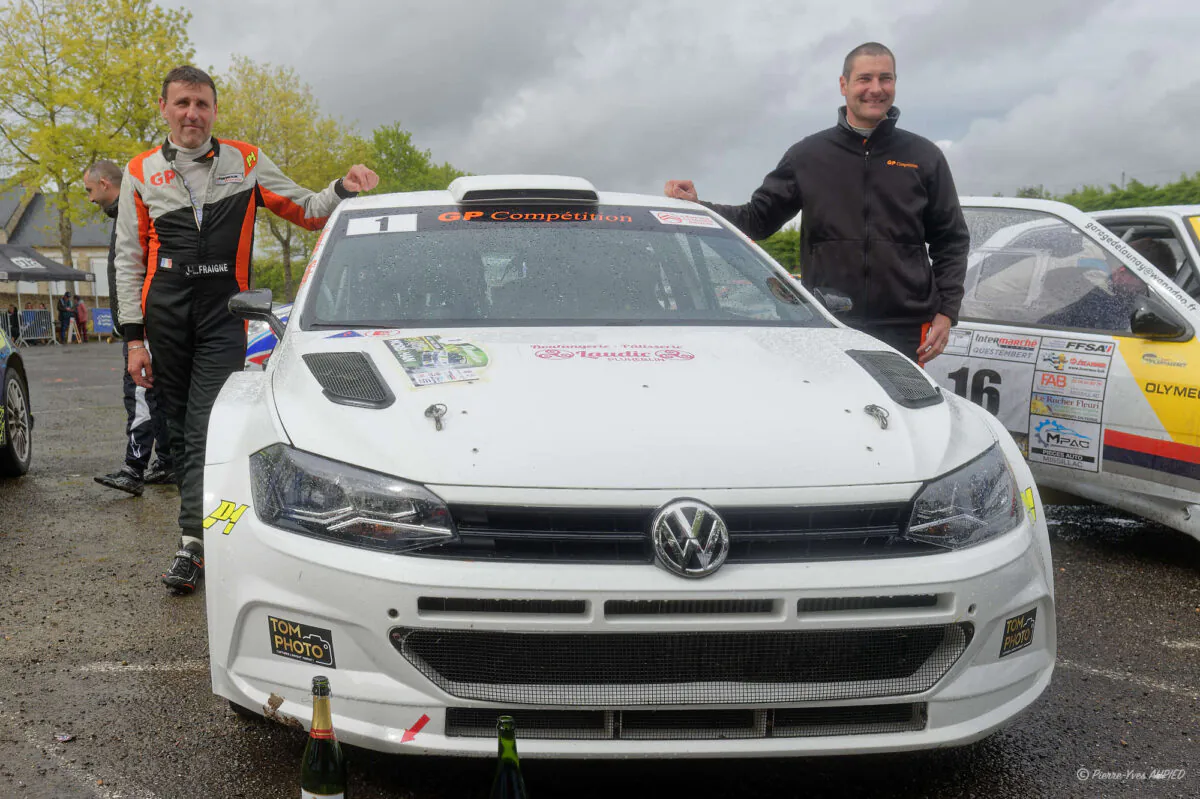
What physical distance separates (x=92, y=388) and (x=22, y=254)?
57.2 feet

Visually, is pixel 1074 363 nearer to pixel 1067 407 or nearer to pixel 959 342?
pixel 1067 407

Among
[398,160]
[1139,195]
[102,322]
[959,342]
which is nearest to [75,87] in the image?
[102,322]

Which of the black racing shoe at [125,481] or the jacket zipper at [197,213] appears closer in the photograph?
the jacket zipper at [197,213]

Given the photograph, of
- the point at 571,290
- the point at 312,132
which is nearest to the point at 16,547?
the point at 571,290

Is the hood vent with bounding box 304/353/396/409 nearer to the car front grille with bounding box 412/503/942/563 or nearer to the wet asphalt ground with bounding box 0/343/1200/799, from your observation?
the car front grille with bounding box 412/503/942/563

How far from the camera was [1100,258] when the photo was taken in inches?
195

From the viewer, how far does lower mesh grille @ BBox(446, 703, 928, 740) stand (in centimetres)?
219

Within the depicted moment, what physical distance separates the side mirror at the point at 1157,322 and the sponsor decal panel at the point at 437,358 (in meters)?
3.09

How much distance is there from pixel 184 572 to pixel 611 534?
104 inches

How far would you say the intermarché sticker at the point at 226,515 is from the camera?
7.82ft

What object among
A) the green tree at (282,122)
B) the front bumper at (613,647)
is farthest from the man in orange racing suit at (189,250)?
the green tree at (282,122)

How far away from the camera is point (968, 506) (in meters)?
2.37

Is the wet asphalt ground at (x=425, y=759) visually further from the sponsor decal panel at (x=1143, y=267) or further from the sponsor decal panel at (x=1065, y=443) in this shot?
the sponsor decal panel at (x=1143, y=267)

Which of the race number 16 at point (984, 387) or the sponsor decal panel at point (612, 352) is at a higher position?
the sponsor decal panel at point (612, 352)
